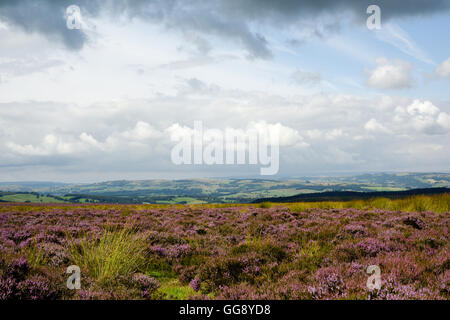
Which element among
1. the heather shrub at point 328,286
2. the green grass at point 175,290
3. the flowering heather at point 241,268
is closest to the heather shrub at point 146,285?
the flowering heather at point 241,268

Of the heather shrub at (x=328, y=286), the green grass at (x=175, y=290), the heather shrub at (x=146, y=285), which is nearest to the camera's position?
the heather shrub at (x=328, y=286)

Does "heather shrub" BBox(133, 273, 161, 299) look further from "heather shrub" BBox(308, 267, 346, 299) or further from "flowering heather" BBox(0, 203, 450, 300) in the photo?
Answer: "heather shrub" BBox(308, 267, 346, 299)

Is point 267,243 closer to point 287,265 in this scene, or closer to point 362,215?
point 287,265

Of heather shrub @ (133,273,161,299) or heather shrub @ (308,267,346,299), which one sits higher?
heather shrub @ (308,267,346,299)

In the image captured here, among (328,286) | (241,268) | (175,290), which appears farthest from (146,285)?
(328,286)

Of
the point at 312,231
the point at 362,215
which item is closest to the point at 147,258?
the point at 312,231

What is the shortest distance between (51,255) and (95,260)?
2475 mm

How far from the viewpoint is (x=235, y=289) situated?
6020mm

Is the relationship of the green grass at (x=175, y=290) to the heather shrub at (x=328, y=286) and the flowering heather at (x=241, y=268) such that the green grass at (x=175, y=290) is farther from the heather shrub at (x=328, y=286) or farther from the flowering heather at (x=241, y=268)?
the heather shrub at (x=328, y=286)

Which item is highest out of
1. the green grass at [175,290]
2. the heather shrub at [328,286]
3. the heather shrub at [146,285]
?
the heather shrub at [328,286]

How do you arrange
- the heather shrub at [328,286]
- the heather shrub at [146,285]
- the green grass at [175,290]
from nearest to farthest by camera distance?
the heather shrub at [328,286], the heather shrub at [146,285], the green grass at [175,290]

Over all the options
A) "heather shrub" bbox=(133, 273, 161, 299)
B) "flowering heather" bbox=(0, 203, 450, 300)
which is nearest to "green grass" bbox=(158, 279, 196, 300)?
"flowering heather" bbox=(0, 203, 450, 300)

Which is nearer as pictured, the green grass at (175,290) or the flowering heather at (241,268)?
the flowering heather at (241,268)
